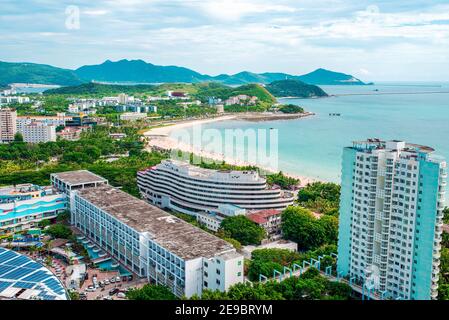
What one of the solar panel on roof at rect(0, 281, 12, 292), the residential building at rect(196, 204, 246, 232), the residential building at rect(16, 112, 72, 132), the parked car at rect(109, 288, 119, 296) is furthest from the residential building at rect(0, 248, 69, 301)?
the residential building at rect(16, 112, 72, 132)

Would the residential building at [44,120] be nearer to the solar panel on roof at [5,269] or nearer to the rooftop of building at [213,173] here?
the rooftop of building at [213,173]

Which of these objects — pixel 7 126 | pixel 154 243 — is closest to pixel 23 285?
pixel 154 243

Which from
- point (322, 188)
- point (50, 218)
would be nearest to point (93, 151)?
point (50, 218)

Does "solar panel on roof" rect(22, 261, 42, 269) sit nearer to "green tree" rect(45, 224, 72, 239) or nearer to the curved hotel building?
"green tree" rect(45, 224, 72, 239)

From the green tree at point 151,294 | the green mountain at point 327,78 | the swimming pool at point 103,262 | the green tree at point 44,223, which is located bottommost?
the swimming pool at point 103,262

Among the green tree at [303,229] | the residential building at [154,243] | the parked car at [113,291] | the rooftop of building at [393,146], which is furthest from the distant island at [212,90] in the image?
the parked car at [113,291]

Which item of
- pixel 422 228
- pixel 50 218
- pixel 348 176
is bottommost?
pixel 50 218
